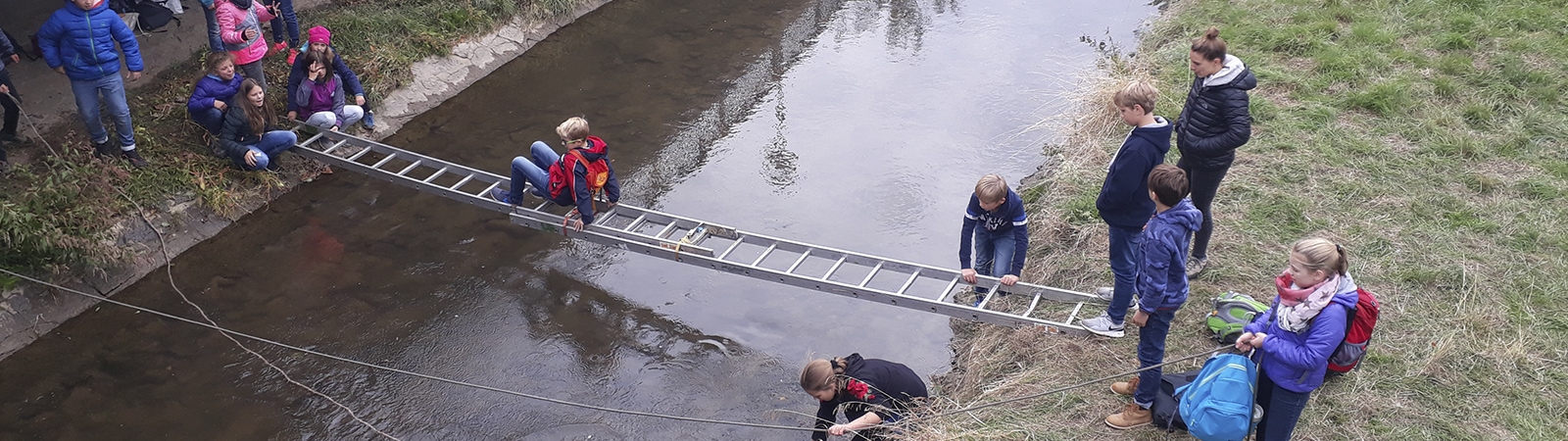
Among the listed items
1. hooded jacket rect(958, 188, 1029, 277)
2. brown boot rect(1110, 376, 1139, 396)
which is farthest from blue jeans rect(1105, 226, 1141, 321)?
hooded jacket rect(958, 188, 1029, 277)

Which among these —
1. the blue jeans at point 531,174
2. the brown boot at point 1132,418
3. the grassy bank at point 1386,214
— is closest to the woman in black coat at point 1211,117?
the grassy bank at point 1386,214

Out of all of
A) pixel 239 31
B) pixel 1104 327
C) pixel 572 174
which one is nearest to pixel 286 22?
pixel 239 31

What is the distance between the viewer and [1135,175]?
5211 mm

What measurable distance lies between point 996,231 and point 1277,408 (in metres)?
2.03

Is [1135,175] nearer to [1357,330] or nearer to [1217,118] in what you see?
[1217,118]

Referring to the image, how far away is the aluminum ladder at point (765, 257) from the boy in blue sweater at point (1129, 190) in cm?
30

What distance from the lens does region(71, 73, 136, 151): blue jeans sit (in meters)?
7.34

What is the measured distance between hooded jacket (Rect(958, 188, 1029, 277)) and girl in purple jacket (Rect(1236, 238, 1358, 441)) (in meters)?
1.66

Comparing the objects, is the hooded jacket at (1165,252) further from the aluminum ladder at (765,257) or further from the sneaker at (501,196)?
the sneaker at (501,196)

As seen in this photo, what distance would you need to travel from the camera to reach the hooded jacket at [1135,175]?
203 inches

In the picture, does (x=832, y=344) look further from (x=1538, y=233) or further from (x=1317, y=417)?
(x=1538, y=233)

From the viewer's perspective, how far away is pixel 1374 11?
10.8 meters

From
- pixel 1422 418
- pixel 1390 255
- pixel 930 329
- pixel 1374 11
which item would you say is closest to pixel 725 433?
pixel 930 329

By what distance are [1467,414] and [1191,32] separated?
6847 millimetres
